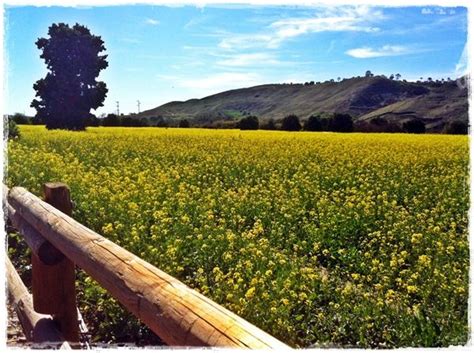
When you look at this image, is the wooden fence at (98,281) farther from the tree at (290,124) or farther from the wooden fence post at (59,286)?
the tree at (290,124)

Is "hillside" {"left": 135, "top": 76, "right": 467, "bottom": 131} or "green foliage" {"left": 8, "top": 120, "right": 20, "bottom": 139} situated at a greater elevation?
"hillside" {"left": 135, "top": 76, "right": 467, "bottom": 131}

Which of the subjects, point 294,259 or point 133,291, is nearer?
point 133,291

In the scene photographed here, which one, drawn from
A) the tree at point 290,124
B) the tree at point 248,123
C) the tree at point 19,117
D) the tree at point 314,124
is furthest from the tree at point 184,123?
the tree at point 19,117

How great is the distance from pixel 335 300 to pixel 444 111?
5984 millimetres

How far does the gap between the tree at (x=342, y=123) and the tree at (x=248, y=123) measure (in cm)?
240

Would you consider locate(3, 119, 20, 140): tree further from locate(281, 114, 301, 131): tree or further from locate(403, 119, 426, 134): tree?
locate(403, 119, 426, 134): tree

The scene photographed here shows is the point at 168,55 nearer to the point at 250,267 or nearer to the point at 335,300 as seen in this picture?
the point at 250,267

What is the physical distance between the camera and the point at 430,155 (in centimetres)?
1139

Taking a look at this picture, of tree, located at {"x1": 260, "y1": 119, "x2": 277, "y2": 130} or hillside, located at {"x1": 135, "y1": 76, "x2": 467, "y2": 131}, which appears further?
tree, located at {"x1": 260, "y1": 119, "x2": 277, "y2": 130}

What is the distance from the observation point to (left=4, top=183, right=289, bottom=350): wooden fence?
157 centimetres

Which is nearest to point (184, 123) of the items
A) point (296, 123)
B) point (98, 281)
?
point (296, 123)

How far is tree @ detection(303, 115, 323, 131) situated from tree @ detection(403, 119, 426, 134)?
2.29 meters

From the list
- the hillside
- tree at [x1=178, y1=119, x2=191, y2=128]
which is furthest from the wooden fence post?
tree at [x1=178, y1=119, x2=191, y2=128]

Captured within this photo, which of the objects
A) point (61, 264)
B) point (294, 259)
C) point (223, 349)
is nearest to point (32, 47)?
point (61, 264)
